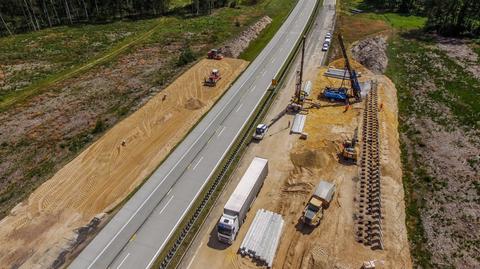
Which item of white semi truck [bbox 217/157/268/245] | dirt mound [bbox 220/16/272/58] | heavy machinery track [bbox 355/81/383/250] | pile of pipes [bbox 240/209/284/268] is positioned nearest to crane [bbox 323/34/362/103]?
heavy machinery track [bbox 355/81/383/250]

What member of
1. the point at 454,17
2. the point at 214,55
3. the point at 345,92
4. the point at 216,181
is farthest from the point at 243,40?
the point at 454,17

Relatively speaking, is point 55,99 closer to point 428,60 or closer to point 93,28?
point 93,28

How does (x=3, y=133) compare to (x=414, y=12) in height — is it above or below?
below

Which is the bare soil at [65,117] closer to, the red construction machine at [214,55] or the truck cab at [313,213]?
the red construction machine at [214,55]

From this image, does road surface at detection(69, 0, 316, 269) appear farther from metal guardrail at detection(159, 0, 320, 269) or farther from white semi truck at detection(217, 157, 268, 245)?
white semi truck at detection(217, 157, 268, 245)

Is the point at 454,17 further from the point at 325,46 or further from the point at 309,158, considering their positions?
the point at 309,158

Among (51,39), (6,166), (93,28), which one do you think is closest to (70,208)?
(6,166)
